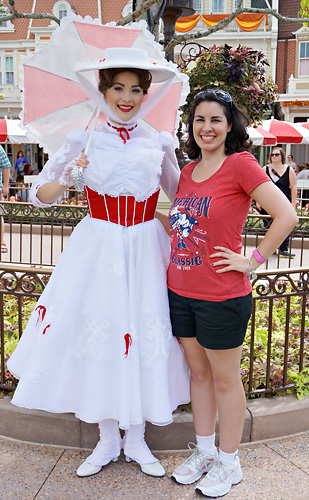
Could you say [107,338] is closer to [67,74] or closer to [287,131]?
[67,74]

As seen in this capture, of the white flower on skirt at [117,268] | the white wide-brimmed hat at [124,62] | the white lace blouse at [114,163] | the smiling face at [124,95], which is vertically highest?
the white wide-brimmed hat at [124,62]

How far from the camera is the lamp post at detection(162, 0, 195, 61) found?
3.88m

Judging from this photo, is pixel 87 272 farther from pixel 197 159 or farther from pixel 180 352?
pixel 197 159

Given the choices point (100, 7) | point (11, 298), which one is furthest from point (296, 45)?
point (11, 298)

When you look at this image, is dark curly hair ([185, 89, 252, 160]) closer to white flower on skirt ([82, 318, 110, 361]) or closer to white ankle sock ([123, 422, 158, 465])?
white flower on skirt ([82, 318, 110, 361])

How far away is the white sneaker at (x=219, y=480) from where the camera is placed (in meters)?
2.16

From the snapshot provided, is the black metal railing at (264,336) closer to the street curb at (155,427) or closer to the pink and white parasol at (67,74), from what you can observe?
the street curb at (155,427)

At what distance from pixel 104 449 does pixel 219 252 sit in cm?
108

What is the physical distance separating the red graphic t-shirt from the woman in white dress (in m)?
0.19

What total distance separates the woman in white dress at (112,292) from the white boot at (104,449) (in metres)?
0.05

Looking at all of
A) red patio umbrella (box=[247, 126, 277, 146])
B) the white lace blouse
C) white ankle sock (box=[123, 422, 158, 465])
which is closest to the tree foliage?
the white lace blouse

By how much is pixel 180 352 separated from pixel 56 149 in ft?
3.55

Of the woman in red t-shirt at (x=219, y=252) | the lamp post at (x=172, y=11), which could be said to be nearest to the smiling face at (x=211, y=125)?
the woman in red t-shirt at (x=219, y=252)

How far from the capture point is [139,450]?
2367 millimetres
